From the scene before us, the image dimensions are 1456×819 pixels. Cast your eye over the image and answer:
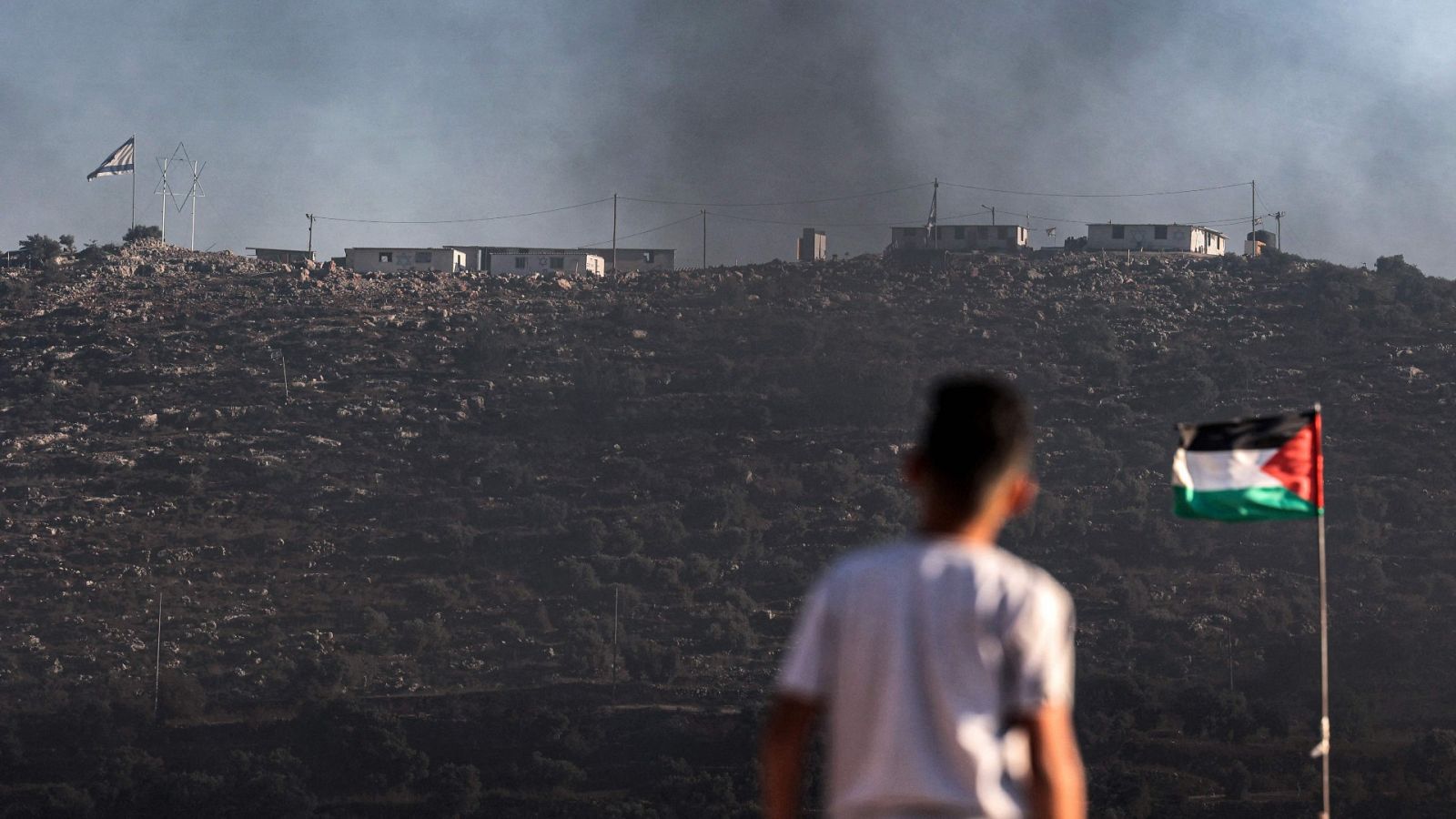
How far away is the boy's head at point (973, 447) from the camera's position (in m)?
3.28

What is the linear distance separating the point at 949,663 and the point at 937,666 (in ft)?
0.07

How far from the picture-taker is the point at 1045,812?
3170mm

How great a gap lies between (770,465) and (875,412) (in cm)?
592

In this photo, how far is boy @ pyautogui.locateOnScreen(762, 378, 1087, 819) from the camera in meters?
3.17

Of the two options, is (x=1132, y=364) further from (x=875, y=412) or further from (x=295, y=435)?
(x=295, y=435)

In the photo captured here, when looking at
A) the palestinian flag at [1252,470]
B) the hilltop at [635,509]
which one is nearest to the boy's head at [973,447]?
the palestinian flag at [1252,470]

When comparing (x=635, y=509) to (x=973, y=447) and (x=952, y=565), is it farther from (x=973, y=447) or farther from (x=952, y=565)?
(x=952, y=565)

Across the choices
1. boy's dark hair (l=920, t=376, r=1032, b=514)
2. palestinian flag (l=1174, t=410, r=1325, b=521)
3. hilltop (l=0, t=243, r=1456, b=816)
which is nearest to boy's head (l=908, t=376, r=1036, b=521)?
boy's dark hair (l=920, t=376, r=1032, b=514)

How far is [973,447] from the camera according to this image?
3.31m

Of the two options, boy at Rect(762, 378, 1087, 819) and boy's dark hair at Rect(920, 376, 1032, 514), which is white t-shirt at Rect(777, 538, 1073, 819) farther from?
boy's dark hair at Rect(920, 376, 1032, 514)

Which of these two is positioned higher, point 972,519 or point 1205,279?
point 1205,279

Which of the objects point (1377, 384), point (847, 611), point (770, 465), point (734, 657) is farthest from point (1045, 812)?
point (1377, 384)

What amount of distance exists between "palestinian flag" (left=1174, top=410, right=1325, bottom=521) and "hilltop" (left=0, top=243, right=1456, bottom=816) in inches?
985

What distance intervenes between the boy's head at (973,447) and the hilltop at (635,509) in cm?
3331
